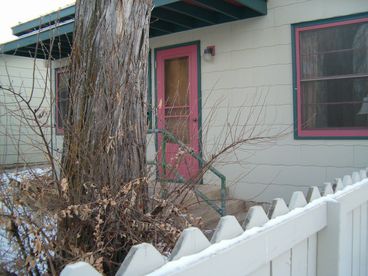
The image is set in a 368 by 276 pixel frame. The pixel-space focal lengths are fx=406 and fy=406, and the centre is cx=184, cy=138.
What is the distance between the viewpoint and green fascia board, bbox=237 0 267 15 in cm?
515

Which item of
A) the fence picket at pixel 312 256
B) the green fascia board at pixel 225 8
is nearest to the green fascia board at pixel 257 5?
the green fascia board at pixel 225 8

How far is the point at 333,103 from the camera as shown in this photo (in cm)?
512

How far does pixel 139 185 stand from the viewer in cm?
193

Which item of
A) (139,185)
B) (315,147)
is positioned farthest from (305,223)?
(315,147)

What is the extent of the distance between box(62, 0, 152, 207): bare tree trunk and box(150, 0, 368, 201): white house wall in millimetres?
2855

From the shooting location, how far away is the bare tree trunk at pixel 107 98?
6.09 ft

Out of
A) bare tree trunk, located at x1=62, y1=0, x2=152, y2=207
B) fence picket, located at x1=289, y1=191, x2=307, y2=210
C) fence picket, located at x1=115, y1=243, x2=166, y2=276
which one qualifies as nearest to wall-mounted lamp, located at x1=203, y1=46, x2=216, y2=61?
bare tree trunk, located at x1=62, y1=0, x2=152, y2=207

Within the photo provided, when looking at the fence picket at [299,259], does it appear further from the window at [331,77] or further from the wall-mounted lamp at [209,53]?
the wall-mounted lamp at [209,53]

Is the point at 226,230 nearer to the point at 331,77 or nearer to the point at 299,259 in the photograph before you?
the point at 299,259

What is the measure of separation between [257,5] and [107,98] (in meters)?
4.00

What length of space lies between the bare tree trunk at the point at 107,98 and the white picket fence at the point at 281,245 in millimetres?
626

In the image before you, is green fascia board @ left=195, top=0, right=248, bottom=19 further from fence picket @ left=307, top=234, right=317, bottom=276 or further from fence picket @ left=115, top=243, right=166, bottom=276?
fence picket @ left=115, top=243, right=166, bottom=276

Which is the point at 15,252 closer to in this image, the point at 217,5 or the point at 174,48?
the point at 217,5

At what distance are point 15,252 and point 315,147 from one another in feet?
13.7
